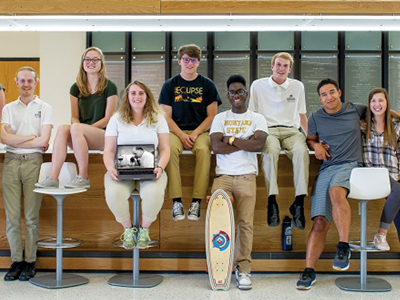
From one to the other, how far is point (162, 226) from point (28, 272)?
41.5 inches

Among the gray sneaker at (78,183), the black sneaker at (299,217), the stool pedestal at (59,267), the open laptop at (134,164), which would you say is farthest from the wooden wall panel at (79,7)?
the black sneaker at (299,217)

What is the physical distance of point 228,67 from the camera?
595cm

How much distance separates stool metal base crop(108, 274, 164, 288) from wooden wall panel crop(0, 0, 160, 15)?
2.14 metres

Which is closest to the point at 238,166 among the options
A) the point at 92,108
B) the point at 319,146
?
the point at 319,146

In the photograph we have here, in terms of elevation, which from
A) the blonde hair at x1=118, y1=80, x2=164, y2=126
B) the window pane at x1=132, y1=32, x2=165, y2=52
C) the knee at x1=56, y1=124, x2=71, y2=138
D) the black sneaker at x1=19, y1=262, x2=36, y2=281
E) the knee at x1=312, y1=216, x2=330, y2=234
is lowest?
the black sneaker at x1=19, y1=262, x2=36, y2=281

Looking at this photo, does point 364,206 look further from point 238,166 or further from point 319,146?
point 238,166

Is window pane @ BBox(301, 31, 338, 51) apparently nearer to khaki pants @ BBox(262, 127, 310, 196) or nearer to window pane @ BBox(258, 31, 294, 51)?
window pane @ BBox(258, 31, 294, 51)

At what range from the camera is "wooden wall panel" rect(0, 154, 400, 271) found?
3467 millimetres

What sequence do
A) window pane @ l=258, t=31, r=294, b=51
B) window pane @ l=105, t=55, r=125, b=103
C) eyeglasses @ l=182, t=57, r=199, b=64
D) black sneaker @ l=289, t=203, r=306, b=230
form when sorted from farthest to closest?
window pane @ l=105, t=55, r=125, b=103, window pane @ l=258, t=31, r=294, b=51, eyeglasses @ l=182, t=57, r=199, b=64, black sneaker @ l=289, t=203, r=306, b=230

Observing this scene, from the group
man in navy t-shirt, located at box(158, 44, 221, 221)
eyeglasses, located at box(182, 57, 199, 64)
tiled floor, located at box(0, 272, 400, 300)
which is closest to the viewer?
tiled floor, located at box(0, 272, 400, 300)

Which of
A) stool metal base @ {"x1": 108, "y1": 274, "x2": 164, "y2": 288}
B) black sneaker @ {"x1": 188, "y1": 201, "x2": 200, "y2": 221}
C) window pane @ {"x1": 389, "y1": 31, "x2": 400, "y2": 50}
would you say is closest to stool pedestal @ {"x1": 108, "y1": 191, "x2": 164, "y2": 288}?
stool metal base @ {"x1": 108, "y1": 274, "x2": 164, "y2": 288}

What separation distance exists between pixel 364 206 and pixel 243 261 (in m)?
0.94

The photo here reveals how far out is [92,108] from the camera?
3.58 m

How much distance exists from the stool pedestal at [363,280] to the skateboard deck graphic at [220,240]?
2.71ft
